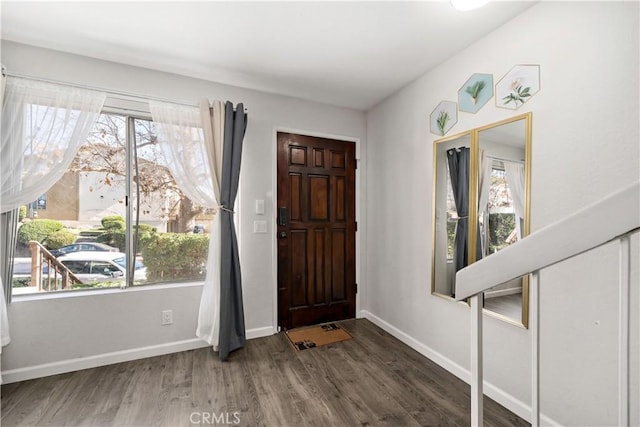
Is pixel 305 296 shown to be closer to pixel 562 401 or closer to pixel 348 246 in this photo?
pixel 348 246

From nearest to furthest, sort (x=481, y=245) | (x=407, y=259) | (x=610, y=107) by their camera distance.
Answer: (x=610, y=107)
(x=481, y=245)
(x=407, y=259)

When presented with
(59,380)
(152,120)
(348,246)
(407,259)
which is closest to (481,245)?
(407,259)

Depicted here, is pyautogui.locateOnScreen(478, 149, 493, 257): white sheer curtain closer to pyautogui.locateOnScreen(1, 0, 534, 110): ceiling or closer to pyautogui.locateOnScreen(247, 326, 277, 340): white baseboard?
pyautogui.locateOnScreen(1, 0, 534, 110): ceiling

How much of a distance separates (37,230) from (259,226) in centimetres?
174

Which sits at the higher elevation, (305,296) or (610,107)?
(610,107)

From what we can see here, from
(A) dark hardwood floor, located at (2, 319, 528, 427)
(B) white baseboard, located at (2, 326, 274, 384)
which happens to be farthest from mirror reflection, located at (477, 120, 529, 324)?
(B) white baseboard, located at (2, 326, 274, 384)

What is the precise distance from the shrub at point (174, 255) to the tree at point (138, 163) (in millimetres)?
140

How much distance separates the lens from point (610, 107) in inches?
53.7

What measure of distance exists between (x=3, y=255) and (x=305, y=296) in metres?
2.49

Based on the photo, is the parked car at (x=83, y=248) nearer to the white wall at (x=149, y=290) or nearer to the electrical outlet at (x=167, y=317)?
the white wall at (x=149, y=290)

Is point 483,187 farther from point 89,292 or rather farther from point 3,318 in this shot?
point 3,318

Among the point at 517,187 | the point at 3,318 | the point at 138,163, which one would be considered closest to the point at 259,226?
the point at 138,163

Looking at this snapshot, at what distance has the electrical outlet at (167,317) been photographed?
2418 mm

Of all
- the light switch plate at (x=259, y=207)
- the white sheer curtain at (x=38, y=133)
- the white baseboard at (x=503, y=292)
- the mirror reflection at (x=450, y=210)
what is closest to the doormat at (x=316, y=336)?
the mirror reflection at (x=450, y=210)
